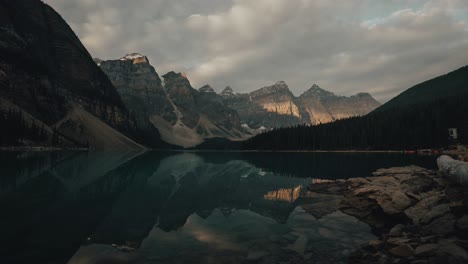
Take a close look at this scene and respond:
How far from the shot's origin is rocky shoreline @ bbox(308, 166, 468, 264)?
48.2ft

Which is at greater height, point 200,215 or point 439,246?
point 439,246

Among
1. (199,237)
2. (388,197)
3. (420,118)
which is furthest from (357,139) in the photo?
(199,237)

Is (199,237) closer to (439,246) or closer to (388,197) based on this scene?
(439,246)

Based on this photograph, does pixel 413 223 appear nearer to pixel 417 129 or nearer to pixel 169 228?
pixel 169 228

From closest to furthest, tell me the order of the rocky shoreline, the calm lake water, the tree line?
the rocky shoreline < the calm lake water < the tree line

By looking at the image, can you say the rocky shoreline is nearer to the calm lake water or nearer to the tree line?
the calm lake water

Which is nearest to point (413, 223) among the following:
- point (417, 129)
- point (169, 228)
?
point (169, 228)

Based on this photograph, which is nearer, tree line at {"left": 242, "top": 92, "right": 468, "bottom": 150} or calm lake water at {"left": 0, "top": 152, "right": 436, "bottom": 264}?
calm lake water at {"left": 0, "top": 152, "right": 436, "bottom": 264}

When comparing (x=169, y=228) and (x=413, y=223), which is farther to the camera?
(x=169, y=228)

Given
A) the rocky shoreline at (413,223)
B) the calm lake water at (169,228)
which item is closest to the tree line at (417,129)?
the rocky shoreline at (413,223)

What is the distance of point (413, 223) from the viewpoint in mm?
21469

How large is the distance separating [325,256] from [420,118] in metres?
202

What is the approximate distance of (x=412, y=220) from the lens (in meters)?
22.1

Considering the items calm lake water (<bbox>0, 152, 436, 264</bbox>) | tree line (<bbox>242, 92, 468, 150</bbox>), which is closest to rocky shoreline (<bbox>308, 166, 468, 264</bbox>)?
calm lake water (<bbox>0, 152, 436, 264</bbox>)
